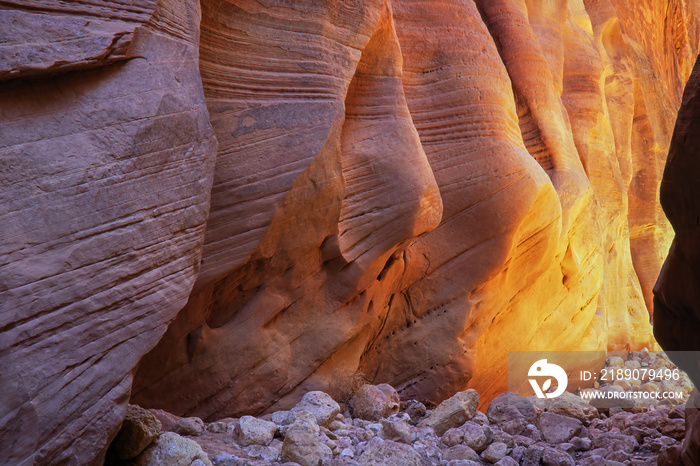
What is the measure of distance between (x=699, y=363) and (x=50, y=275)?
10.8ft

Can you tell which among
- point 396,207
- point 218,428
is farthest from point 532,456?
point 396,207

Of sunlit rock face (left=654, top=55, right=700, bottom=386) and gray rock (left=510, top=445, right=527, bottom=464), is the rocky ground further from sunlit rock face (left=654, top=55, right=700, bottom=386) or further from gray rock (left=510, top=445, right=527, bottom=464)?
sunlit rock face (left=654, top=55, right=700, bottom=386)

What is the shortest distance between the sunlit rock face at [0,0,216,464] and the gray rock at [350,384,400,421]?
7.57ft

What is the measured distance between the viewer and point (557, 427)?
440 cm

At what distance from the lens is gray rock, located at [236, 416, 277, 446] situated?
146 inches

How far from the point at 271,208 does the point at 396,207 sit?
1.40 m

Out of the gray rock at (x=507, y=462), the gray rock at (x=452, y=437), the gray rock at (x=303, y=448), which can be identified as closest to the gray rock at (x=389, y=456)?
the gray rock at (x=303, y=448)

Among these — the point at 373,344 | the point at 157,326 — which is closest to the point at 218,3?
the point at 157,326

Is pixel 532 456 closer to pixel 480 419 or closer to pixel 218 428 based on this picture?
pixel 480 419

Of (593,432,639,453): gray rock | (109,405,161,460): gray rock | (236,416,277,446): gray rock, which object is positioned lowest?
(593,432,639,453): gray rock

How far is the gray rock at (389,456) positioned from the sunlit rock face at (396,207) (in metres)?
1.54

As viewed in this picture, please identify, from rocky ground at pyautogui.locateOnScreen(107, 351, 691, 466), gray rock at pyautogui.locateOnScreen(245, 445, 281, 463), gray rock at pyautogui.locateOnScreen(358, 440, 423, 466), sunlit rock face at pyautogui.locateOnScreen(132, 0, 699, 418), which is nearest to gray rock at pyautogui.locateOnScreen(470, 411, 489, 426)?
rocky ground at pyautogui.locateOnScreen(107, 351, 691, 466)

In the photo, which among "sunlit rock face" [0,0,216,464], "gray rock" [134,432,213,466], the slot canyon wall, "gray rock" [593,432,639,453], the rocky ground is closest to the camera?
"sunlit rock face" [0,0,216,464]

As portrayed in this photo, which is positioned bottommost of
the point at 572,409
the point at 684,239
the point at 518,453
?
the point at 572,409
